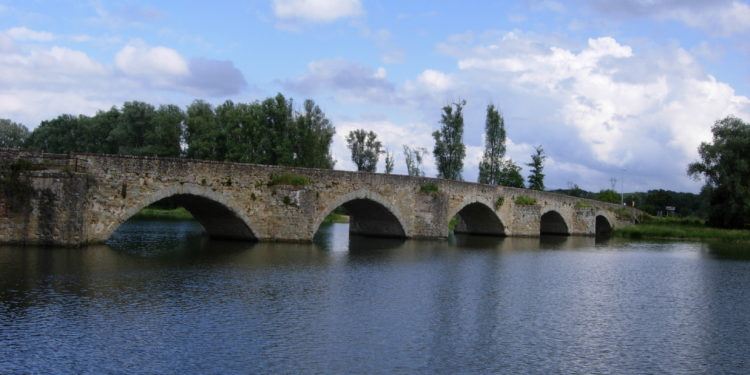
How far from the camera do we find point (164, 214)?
54.7 m

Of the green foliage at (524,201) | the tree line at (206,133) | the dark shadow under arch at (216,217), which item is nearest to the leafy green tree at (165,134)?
the tree line at (206,133)

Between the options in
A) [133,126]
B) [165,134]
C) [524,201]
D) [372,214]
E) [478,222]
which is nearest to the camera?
[372,214]

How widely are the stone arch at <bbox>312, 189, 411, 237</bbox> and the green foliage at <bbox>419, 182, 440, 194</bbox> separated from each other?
6.72 feet

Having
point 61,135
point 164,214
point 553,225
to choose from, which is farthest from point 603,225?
point 61,135

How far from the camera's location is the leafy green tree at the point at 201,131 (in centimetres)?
5234

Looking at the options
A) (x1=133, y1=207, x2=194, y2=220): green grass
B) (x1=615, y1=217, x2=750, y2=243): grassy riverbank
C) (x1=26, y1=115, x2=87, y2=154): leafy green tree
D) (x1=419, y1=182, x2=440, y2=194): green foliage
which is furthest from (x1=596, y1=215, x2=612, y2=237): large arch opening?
(x1=26, y1=115, x2=87, y2=154): leafy green tree

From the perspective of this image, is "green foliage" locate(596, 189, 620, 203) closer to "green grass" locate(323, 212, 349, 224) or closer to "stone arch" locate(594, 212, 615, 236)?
"stone arch" locate(594, 212, 615, 236)

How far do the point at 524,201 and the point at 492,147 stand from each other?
15.0 meters

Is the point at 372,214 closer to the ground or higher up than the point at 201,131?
closer to the ground

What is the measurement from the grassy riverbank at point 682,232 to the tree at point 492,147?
11812 millimetres

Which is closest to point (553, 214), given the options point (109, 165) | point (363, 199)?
point (363, 199)

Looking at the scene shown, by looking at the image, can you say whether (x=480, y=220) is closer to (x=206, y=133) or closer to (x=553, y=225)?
(x=553, y=225)

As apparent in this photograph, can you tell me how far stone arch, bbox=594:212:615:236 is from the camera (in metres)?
59.3

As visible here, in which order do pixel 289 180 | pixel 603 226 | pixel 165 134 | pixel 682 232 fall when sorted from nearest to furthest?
1. pixel 289 180
2. pixel 682 232
3. pixel 165 134
4. pixel 603 226
